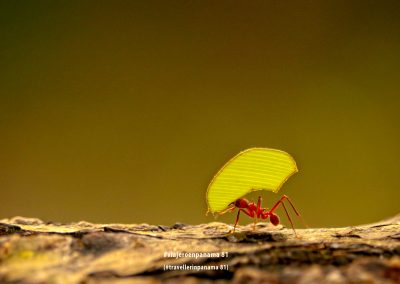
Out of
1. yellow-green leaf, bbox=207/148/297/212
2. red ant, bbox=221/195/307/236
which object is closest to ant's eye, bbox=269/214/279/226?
red ant, bbox=221/195/307/236

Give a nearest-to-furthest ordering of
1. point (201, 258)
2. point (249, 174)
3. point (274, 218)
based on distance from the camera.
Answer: point (201, 258) < point (249, 174) < point (274, 218)

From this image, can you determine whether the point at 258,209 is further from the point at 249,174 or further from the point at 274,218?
the point at 249,174

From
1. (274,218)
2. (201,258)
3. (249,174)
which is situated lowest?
(201,258)

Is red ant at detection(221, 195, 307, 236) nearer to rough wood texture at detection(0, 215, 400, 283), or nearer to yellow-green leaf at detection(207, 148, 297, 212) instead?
yellow-green leaf at detection(207, 148, 297, 212)

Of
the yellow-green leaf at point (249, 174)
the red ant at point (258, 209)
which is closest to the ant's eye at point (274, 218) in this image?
the red ant at point (258, 209)

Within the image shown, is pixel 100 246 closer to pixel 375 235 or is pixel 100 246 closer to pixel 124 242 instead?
pixel 124 242

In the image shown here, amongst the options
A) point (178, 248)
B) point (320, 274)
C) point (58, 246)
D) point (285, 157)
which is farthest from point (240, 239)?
point (58, 246)

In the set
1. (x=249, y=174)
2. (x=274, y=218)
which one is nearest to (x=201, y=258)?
(x=249, y=174)
